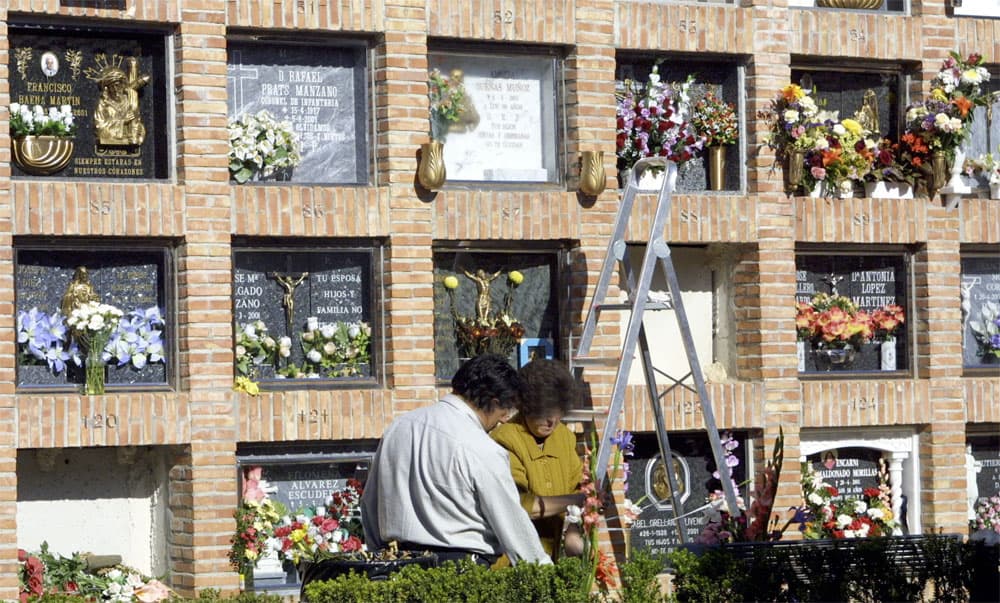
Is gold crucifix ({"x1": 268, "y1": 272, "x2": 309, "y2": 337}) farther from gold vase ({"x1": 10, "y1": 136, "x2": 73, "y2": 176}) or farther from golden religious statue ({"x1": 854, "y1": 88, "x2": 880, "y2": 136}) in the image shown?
golden religious statue ({"x1": 854, "y1": 88, "x2": 880, "y2": 136})

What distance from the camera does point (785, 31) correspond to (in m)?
12.1

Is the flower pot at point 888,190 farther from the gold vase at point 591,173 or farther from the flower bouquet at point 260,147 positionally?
the flower bouquet at point 260,147

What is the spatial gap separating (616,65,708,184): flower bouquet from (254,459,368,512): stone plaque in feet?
8.22

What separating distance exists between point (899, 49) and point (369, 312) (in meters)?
3.90

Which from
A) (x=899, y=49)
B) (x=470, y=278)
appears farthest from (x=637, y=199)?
(x=899, y=49)

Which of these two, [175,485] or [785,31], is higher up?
[785,31]

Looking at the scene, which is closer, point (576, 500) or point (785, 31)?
point (576, 500)

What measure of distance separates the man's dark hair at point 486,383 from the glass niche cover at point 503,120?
3.99m

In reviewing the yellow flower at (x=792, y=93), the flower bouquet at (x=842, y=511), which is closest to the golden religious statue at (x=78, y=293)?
the yellow flower at (x=792, y=93)

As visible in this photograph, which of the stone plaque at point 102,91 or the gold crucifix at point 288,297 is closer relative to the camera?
the stone plaque at point 102,91

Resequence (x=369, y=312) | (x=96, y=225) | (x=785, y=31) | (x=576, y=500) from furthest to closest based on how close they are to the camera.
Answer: (x=785, y=31)
(x=369, y=312)
(x=96, y=225)
(x=576, y=500)

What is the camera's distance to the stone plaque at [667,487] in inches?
464

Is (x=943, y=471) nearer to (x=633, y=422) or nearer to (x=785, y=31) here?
(x=633, y=422)

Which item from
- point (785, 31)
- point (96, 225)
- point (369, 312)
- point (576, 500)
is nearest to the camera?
point (576, 500)
